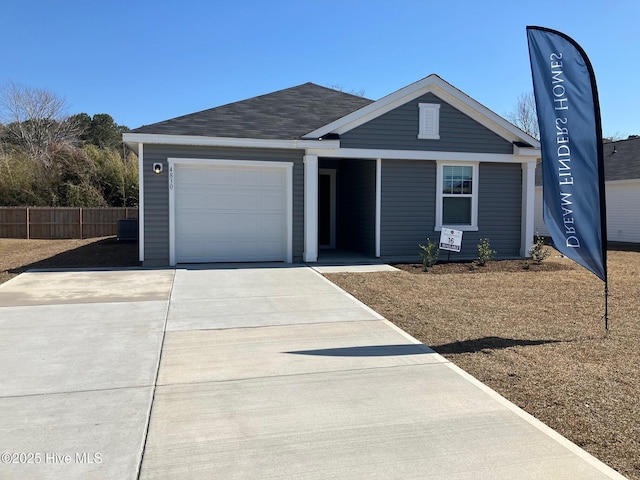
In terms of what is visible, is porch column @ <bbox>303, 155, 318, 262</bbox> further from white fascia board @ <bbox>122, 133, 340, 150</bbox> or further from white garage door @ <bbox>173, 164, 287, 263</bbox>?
white garage door @ <bbox>173, 164, 287, 263</bbox>

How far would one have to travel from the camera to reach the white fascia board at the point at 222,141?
10.9m

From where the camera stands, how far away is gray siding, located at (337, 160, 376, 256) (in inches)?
512

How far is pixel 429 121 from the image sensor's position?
12.5 m

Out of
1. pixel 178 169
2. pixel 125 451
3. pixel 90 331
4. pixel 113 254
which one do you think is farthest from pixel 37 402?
pixel 113 254

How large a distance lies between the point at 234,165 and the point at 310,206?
2.03 meters

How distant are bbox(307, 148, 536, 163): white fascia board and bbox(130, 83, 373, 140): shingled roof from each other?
93cm

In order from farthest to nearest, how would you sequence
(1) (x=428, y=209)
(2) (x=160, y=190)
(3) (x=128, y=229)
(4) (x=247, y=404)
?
(3) (x=128, y=229)
(1) (x=428, y=209)
(2) (x=160, y=190)
(4) (x=247, y=404)

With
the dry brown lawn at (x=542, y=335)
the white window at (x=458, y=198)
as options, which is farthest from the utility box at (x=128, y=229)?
the white window at (x=458, y=198)

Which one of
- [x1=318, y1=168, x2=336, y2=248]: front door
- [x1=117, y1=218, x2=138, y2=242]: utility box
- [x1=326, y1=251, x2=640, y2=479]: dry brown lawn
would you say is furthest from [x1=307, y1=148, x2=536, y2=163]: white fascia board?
[x1=117, y1=218, x2=138, y2=242]: utility box

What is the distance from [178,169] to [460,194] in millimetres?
7166

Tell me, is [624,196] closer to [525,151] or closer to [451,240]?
[525,151]

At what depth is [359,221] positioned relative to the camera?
556 inches

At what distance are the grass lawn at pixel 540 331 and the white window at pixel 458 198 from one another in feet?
4.95

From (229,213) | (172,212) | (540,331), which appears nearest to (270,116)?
(229,213)
